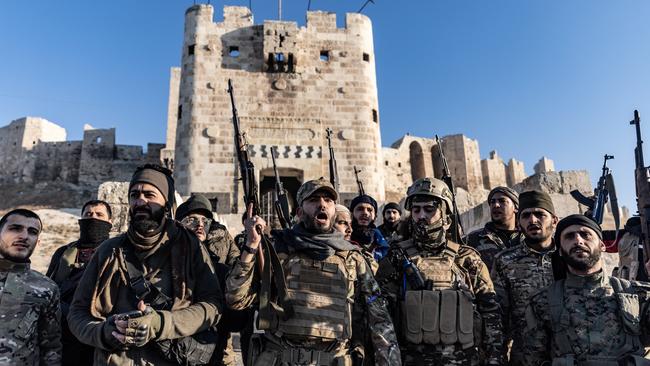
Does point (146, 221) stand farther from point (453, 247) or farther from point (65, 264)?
point (453, 247)

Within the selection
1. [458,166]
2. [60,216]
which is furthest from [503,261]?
[458,166]

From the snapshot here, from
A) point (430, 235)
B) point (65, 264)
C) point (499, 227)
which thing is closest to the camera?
point (430, 235)

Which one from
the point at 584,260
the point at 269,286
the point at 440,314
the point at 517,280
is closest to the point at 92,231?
the point at 269,286

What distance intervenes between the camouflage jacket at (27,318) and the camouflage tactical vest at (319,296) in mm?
1353

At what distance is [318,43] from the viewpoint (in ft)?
53.0

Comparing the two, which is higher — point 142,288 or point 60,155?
point 60,155

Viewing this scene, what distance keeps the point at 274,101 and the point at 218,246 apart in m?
11.7

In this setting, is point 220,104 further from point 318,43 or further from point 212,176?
point 318,43

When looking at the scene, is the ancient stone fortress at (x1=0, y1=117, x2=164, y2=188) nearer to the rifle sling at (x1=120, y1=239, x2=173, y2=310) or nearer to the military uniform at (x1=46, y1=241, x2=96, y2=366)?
the military uniform at (x1=46, y1=241, x2=96, y2=366)

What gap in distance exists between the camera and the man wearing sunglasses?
3.21 m

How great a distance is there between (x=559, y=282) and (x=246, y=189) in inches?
85.5

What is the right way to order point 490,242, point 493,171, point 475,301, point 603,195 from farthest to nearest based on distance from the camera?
point 493,171
point 603,195
point 490,242
point 475,301

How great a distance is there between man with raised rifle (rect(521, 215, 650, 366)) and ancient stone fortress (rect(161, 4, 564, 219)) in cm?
1143

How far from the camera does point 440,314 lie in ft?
9.54
